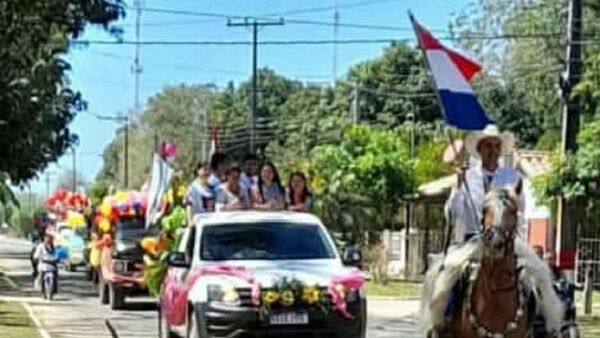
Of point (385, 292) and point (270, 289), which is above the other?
point (270, 289)

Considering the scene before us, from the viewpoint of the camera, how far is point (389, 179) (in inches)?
1896

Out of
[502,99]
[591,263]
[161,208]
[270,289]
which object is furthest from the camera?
[502,99]

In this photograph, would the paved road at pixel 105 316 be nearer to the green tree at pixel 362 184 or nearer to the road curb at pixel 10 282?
the road curb at pixel 10 282

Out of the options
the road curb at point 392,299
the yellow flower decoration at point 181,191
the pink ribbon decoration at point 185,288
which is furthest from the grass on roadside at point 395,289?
the pink ribbon decoration at point 185,288

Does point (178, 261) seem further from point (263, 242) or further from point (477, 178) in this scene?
point (477, 178)

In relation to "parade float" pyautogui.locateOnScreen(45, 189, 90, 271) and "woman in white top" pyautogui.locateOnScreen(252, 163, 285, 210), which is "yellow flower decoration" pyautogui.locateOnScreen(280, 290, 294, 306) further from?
"parade float" pyautogui.locateOnScreen(45, 189, 90, 271)

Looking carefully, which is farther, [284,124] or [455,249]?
[284,124]

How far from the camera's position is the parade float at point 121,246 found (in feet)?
104

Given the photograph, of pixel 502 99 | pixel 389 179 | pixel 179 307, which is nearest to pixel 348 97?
pixel 502 99

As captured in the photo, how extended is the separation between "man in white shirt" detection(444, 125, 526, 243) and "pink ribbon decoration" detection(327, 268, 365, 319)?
498 centimetres

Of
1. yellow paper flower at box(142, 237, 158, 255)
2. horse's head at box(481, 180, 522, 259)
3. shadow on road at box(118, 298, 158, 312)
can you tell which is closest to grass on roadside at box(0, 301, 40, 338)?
yellow paper flower at box(142, 237, 158, 255)

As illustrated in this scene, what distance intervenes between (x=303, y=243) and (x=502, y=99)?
5474 cm

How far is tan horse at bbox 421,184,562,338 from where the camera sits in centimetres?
994

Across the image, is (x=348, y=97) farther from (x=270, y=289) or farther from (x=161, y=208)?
(x=270, y=289)
